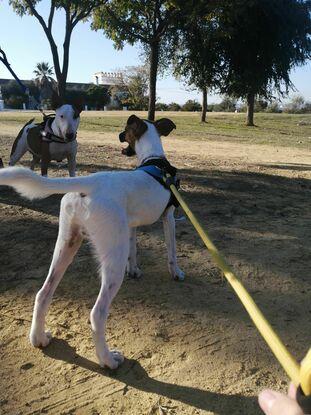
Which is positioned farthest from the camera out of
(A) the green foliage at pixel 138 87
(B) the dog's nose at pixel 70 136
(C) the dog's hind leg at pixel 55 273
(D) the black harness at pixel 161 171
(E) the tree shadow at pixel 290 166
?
(A) the green foliage at pixel 138 87

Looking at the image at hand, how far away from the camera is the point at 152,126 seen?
3617 mm

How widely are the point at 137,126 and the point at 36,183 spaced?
148 centimetres

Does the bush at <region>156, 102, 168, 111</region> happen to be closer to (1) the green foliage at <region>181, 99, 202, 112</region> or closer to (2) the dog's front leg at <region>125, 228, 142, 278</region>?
(1) the green foliage at <region>181, 99, 202, 112</region>

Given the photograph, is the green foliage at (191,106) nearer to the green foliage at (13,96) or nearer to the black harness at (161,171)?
the green foliage at (13,96)

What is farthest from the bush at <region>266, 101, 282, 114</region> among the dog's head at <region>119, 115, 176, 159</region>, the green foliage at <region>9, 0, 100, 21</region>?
the dog's head at <region>119, 115, 176, 159</region>

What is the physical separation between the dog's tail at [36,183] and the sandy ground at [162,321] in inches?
42.9

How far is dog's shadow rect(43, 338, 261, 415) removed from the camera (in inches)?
86.7

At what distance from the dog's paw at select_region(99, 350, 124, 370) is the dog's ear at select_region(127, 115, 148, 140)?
1.88 metres

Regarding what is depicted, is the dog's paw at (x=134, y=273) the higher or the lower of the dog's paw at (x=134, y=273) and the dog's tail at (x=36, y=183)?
the lower

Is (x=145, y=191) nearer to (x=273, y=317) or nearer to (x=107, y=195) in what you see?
(x=107, y=195)

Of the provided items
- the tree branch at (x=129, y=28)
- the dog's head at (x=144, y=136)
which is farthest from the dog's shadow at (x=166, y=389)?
the tree branch at (x=129, y=28)

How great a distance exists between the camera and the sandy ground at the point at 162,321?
229cm

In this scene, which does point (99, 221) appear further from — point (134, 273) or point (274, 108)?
point (274, 108)

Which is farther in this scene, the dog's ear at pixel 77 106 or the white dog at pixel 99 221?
the dog's ear at pixel 77 106
